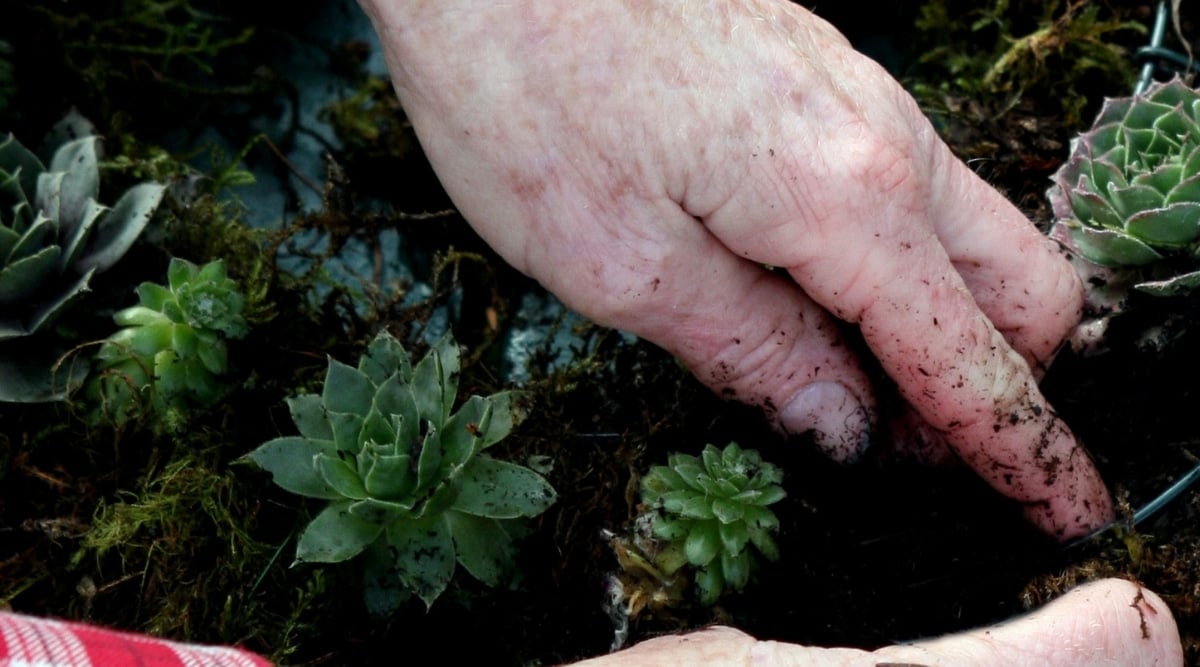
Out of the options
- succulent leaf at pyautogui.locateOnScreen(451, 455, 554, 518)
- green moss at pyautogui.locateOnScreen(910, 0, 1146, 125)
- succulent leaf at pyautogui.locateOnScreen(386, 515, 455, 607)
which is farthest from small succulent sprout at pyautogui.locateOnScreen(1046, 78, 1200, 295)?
succulent leaf at pyautogui.locateOnScreen(386, 515, 455, 607)

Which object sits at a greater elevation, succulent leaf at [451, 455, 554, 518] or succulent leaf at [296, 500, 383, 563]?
succulent leaf at [451, 455, 554, 518]

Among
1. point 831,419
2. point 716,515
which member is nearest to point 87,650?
point 716,515

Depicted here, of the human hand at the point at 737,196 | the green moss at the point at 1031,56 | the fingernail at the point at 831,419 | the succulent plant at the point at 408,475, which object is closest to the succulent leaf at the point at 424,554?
the succulent plant at the point at 408,475

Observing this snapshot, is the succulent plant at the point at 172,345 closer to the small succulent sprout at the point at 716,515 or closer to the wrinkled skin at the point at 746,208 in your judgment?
the wrinkled skin at the point at 746,208

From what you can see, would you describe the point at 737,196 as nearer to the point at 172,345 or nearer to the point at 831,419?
the point at 831,419

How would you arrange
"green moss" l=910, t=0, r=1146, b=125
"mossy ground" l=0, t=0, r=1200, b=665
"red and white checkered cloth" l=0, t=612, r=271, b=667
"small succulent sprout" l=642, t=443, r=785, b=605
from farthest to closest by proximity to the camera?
"green moss" l=910, t=0, r=1146, b=125, "mossy ground" l=0, t=0, r=1200, b=665, "small succulent sprout" l=642, t=443, r=785, b=605, "red and white checkered cloth" l=0, t=612, r=271, b=667

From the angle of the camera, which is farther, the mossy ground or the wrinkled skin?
the mossy ground

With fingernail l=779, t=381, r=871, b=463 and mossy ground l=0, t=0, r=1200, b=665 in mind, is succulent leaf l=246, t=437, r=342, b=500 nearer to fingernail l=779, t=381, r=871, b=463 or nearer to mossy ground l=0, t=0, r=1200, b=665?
mossy ground l=0, t=0, r=1200, b=665
